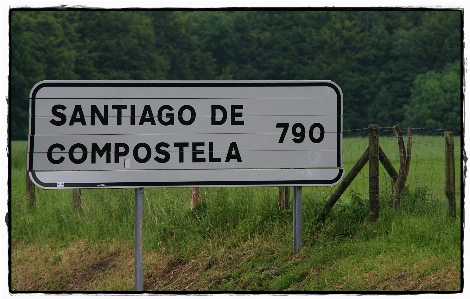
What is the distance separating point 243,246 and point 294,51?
5583 cm

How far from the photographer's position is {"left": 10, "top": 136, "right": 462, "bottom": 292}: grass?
947 centimetres

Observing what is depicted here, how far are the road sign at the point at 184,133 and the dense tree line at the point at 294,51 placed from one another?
47222 millimetres

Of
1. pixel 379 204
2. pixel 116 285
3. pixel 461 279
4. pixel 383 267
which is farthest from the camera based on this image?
pixel 379 204

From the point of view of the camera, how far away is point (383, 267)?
9.41 metres

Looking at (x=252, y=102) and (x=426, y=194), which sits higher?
(x=252, y=102)

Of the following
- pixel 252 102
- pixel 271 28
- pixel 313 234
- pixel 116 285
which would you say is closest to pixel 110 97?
pixel 252 102

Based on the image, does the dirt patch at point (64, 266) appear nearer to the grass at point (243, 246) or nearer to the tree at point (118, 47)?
the grass at point (243, 246)

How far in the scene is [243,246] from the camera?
10.7 meters

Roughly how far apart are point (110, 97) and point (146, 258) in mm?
3127

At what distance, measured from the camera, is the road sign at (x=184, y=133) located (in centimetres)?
880

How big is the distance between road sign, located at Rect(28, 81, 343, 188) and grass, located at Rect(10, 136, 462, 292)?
49.0 inches

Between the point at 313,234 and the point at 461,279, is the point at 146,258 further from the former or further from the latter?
the point at 461,279

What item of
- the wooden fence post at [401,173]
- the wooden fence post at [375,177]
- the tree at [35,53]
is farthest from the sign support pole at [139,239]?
the tree at [35,53]

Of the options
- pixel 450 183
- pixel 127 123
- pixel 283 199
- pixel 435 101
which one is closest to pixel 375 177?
pixel 450 183
